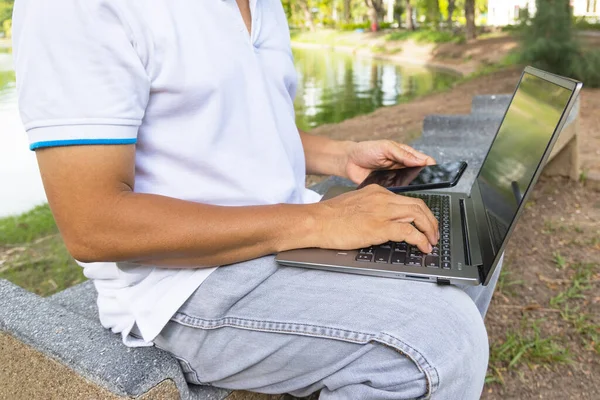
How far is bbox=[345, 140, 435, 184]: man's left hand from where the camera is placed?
1769 millimetres

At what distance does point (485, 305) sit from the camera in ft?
5.01

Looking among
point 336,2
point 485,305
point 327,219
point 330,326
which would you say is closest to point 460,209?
point 485,305

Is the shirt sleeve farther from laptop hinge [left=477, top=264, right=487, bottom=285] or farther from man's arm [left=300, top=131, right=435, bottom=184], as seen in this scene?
man's arm [left=300, top=131, right=435, bottom=184]

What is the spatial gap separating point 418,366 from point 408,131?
19.8 ft

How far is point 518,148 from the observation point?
167 cm

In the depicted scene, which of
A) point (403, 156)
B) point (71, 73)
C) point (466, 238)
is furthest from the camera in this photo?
point (403, 156)

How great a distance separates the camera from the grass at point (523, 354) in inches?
87.1

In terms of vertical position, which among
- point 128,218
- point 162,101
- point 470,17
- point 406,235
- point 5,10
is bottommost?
point 406,235

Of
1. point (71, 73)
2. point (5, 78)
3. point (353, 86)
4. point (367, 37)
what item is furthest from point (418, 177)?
point (367, 37)

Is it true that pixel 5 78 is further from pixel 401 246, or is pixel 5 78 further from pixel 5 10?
pixel 401 246

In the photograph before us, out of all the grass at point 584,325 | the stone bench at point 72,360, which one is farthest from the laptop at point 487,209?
the grass at point 584,325

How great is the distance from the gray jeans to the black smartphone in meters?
0.53

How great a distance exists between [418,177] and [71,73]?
3.35 feet

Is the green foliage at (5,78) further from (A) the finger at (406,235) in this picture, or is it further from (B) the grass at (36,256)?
(A) the finger at (406,235)
